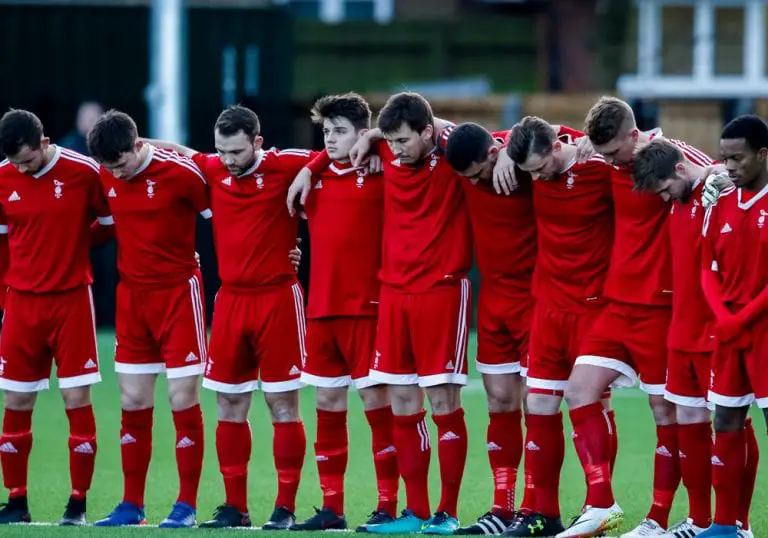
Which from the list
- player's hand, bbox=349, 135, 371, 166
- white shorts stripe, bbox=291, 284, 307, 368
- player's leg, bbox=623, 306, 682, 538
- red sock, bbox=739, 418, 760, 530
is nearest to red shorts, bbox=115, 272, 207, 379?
white shorts stripe, bbox=291, 284, 307, 368

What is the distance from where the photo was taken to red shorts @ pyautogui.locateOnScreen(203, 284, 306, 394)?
7871mm

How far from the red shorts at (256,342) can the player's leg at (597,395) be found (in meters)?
1.46

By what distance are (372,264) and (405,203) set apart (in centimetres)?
39

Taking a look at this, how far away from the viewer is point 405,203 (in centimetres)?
768

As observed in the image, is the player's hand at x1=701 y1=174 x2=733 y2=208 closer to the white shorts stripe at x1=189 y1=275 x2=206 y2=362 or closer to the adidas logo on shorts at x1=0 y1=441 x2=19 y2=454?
the white shorts stripe at x1=189 y1=275 x2=206 y2=362

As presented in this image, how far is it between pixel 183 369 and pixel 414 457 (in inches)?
49.4

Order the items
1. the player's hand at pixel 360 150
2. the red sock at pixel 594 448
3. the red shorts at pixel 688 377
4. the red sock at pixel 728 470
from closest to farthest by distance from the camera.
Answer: the red sock at pixel 728 470 → the red shorts at pixel 688 377 → the red sock at pixel 594 448 → the player's hand at pixel 360 150

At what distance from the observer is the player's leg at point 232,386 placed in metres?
7.87

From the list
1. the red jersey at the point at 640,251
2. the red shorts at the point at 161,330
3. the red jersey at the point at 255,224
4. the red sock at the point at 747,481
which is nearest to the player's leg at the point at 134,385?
the red shorts at the point at 161,330

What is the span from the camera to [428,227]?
7680 millimetres

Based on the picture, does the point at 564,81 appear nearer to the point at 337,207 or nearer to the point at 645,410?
the point at 645,410

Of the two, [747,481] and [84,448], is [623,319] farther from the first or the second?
[84,448]

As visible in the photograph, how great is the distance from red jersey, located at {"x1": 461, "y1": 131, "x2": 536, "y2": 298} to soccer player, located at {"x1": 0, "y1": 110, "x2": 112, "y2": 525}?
2005 millimetres

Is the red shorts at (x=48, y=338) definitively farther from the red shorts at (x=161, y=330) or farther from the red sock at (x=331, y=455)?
the red sock at (x=331, y=455)
